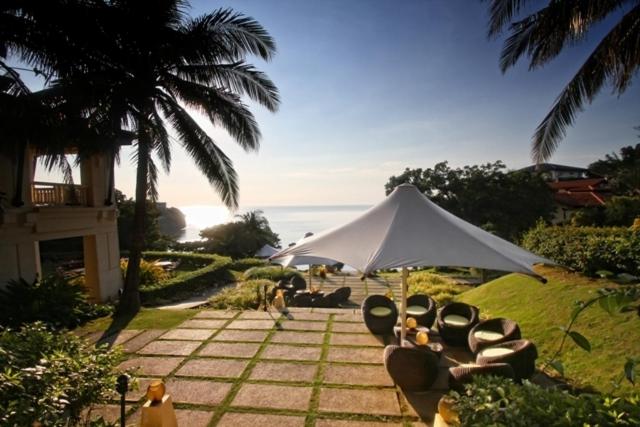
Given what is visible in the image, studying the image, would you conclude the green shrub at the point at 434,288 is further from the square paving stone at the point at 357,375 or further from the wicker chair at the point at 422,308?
the square paving stone at the point at 357,375

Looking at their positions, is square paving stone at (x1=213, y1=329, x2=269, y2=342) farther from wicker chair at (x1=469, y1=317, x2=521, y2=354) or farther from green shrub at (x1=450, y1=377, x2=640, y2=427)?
green shrub at (x1=450, y1=377, x2=640, y2=427)

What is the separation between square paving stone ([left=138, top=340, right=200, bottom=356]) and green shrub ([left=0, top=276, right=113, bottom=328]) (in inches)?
99.3

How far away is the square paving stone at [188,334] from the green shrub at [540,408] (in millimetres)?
5589

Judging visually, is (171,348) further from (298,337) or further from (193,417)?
(193,417)

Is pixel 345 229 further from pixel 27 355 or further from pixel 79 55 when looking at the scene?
pixel 79 55

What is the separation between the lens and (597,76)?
7.17 m

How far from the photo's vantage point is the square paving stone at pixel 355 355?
19.2 ft

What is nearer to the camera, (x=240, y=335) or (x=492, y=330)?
(x=492, y=330)

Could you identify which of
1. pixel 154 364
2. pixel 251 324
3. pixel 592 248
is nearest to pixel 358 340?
pixel 251 324

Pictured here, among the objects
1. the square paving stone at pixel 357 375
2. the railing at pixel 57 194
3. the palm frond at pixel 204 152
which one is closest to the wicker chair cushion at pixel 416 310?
the square paving stone at pixel 357 375

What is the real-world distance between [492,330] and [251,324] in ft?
15.6

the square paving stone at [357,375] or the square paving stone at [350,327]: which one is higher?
the square paving stone at [357,375]

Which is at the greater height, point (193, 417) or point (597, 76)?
point (597, 76)

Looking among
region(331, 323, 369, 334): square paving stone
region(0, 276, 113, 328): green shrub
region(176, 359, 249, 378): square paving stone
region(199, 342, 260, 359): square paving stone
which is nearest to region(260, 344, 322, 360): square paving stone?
region(199, 342, 260, 359): square paving stone
